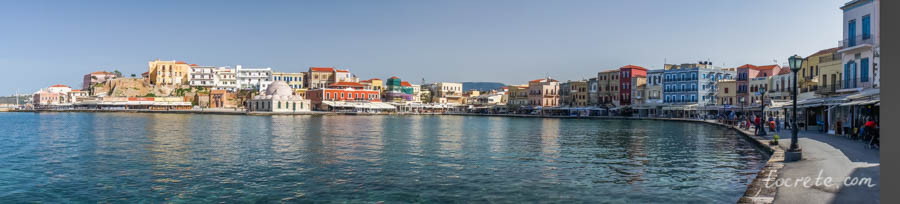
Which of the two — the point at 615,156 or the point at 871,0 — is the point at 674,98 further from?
the point at 615,156

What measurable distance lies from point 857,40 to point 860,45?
86 cm

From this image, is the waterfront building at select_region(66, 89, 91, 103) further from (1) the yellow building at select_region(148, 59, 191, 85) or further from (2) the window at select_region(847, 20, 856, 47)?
(2) the window at select_region(847, 20, 856, 47)

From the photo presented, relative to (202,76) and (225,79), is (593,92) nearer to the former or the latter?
(225,79)

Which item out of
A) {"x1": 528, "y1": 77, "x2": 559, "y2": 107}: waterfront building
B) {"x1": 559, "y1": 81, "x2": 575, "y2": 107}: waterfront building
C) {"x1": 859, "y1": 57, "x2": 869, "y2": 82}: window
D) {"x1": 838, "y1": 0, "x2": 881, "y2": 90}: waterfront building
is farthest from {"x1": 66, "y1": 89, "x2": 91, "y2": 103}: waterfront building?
{"x1": 859, "y1": 57, "x2": 869, "y2": 82}: window

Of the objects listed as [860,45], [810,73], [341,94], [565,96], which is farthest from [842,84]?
A: [341,94]

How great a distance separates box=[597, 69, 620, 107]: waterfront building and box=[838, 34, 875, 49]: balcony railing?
59.0 metres

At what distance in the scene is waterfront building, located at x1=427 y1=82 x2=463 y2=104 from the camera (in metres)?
133

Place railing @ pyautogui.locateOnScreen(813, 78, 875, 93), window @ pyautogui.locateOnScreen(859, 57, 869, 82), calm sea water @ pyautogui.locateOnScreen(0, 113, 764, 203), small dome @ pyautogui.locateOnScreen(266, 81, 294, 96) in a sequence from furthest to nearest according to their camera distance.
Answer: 1. small dome @ pyautogui.locateOnScreen(266, 81, 294, 96)
2. railing @ pyautogui.locateOnScreen(813, 78, 875, 93)
3. window @ pyautogui.locateOnScreen(859, 57, 869, 82)
4. calm sea water @ pyautogui.locateOnScreen(0, 113, 764, 203)

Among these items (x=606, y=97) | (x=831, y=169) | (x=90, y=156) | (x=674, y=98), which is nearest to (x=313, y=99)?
(x=606, y=97)

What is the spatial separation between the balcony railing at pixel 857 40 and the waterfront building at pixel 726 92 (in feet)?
140

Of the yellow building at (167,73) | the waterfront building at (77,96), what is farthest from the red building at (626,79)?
the waterfront building at (77,96)

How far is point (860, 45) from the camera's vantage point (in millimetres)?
25578

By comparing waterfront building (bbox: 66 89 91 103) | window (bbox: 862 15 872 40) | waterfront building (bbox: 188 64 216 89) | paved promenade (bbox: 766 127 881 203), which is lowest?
paved promenade (bbox: 766 127 881 203)

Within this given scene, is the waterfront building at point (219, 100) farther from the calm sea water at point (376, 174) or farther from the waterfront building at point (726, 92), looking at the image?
the calm sea water at point (376, 174)
